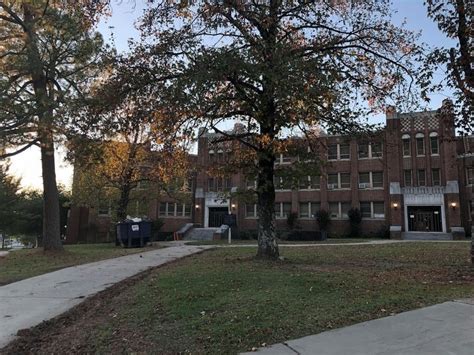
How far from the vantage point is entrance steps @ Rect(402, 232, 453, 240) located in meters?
36.7

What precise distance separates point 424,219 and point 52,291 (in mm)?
37248

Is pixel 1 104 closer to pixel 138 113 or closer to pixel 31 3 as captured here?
pixel 31 3

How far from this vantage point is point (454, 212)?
38.3m

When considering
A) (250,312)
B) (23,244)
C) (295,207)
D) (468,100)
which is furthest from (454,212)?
(23,244)

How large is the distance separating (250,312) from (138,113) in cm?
678

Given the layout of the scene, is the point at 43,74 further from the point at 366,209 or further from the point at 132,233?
the point at 366,209

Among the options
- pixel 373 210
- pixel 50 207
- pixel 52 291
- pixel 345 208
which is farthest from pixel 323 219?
pixel 52 291

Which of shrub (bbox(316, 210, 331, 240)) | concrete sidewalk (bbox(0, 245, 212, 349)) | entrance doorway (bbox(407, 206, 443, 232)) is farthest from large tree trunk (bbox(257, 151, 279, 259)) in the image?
entrance doorway (bbox(407, 206, 443, 232))

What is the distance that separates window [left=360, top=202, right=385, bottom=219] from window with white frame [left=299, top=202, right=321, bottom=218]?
4.41m

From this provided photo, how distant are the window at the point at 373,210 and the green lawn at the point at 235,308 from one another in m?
33.2

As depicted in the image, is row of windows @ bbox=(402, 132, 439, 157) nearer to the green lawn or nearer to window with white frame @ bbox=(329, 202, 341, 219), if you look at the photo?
window with white frame @ bbox=(329, 202, 341, 219)

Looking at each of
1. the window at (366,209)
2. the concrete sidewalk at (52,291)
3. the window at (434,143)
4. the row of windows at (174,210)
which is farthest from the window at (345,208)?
the concrete sidewalk at (52,291)

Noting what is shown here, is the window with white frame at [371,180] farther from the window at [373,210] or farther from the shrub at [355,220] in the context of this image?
the shrub at [355,220]

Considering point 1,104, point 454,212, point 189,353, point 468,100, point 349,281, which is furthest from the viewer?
point 454,212
